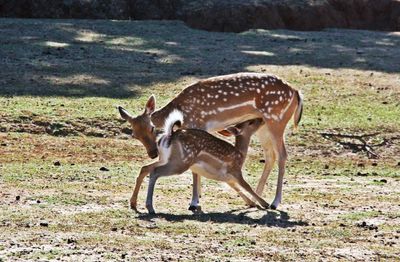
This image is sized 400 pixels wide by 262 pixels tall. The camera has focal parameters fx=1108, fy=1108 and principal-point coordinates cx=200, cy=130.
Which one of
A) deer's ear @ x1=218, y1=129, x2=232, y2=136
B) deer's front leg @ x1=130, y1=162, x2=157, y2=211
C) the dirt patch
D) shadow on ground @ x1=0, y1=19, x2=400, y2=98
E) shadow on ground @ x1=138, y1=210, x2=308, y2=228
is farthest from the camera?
shadow on ground @ x1=0, y1=19, x2=400, y2=98

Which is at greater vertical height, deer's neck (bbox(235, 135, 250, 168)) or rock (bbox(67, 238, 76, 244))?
deer's neck (bbox(235, 135, 250, 168))

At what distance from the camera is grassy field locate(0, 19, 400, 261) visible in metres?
10.3

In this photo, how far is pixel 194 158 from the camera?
39.8ft

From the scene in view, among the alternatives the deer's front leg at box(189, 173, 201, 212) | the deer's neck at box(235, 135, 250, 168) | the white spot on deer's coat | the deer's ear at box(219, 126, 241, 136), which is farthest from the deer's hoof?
the white spot on deer's coat

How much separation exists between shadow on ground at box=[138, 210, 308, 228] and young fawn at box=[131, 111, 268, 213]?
0.33m

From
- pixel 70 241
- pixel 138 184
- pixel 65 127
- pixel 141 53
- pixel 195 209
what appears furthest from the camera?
pixel 141 53

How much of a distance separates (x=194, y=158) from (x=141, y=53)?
42.0 feet

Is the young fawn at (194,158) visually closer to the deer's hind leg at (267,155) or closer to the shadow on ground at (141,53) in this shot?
the deer's hind leg at (267,155)

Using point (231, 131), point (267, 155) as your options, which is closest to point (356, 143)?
point (267, 155)

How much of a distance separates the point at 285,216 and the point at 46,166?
13.1 feet

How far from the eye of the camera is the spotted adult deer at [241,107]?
1331 centimetres

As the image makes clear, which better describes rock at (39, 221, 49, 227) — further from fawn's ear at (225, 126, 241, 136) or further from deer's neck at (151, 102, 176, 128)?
fawn's ear at (225, 126, 241, 136)

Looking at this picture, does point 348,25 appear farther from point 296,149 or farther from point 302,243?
point 302,243

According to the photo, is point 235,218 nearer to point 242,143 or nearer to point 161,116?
point 242,143
